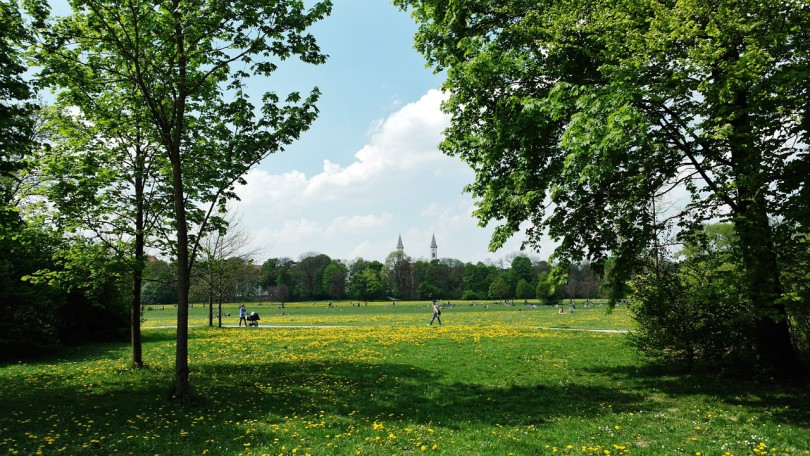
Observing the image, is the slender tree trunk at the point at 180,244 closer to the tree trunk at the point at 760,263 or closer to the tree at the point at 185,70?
the tree at the point at 185,70

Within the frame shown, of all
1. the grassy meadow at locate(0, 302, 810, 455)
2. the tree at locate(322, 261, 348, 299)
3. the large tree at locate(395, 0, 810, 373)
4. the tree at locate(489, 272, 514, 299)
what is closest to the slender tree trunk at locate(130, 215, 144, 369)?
the grassy meadow at locate(0, 302, 810, 455)

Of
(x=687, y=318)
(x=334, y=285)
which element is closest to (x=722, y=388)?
(x=687, y=318)

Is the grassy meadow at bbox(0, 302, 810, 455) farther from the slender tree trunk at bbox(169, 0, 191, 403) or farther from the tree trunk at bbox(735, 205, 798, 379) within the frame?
the tree trunk at bbox(735, 205, 798, 379)

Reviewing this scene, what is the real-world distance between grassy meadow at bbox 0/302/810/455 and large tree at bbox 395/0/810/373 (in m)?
2.55

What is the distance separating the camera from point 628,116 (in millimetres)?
7648

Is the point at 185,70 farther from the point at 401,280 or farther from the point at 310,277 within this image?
the point at 310,277

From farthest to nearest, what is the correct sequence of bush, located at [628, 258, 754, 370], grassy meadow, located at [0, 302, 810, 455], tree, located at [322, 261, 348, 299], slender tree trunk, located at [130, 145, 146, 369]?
tree, located at [322, 261, 348, 299] → slender tree trunk, located at [130, 145, 146, 369] → bush, located at [628, 258, 754, 370] → grassy meadow, located at [0, 302, 810, 455]

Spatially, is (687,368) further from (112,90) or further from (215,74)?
(112,90)

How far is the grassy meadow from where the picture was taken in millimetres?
7141

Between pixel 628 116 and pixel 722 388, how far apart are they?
7386mm

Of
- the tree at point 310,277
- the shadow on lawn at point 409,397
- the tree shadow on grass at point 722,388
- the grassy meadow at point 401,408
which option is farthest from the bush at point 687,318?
the tree at point 310,277

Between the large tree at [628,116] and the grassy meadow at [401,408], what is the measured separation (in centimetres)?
255

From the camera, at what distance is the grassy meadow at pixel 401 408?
714 cm

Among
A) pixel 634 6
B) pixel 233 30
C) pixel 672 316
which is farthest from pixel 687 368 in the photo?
pixel 233 30
